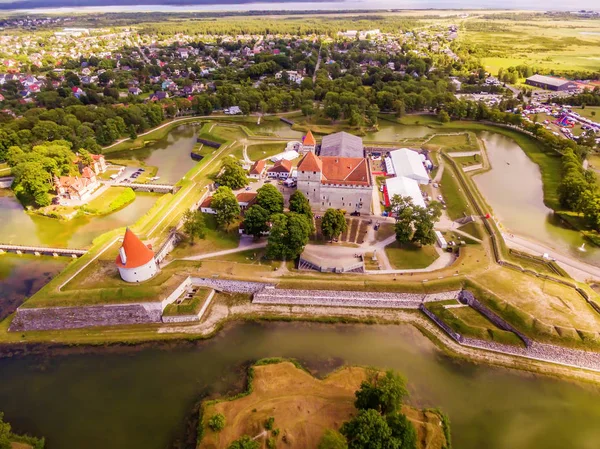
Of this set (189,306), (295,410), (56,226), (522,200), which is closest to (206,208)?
(189,306)

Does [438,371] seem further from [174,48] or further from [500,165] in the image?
[174,48]

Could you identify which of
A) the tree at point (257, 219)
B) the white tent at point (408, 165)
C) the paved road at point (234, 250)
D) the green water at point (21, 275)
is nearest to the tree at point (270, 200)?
the tree at point (257, 219)

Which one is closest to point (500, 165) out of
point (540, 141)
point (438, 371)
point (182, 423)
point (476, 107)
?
point (540, 141)


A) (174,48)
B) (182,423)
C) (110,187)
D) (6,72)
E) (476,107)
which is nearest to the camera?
(182,423)

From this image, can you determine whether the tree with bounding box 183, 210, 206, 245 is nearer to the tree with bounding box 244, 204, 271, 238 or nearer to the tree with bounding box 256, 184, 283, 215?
the tree with bounding box 244, 204, 271, 238

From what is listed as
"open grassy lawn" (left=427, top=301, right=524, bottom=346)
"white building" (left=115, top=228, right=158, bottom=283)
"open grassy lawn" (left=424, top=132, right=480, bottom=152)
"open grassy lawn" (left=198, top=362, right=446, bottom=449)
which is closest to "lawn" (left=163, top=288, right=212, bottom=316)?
"white building" (left=115, top=228, right=158, bottom=283)

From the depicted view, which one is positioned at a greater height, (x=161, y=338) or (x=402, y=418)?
(x=402, y=418)

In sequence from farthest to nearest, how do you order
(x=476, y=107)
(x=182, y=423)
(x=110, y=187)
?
(x=476, y=107)
(x=110, y=187)
(x=182, y=423)

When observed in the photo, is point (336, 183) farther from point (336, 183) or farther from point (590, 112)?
point (590, 112)
